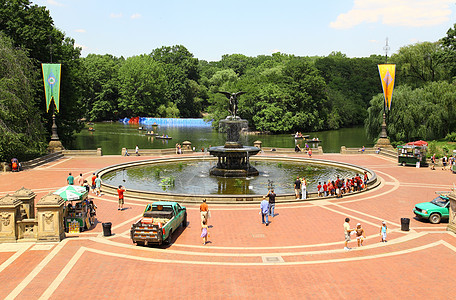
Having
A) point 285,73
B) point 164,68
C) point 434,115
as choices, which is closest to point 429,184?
point 434,115

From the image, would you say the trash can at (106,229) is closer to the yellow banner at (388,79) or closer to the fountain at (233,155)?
the fountain at (233,155)

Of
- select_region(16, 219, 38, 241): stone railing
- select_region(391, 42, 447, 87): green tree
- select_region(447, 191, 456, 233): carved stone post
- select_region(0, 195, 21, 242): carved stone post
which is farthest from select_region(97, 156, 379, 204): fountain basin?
select_region(391, 42, 447, 87): green tree

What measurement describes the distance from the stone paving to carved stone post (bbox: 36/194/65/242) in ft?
1.46

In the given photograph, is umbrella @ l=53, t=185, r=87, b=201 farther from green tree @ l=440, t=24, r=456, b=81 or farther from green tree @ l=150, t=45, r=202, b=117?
green tree @ l=150, t=45, r=202, b=117

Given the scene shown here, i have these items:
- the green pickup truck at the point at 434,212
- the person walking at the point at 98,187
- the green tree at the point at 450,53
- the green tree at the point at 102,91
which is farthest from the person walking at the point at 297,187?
the green tree at the point at 102,91

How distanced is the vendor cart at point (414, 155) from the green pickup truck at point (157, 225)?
29.7 m

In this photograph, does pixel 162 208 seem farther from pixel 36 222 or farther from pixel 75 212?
pixel 36 222

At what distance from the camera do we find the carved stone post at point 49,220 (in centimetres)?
1820

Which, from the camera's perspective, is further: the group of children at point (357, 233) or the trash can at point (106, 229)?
the trash can at point (106, 229)

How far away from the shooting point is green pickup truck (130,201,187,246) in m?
17.7

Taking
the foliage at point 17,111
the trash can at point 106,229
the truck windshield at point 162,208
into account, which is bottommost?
the trash can at point 106,229

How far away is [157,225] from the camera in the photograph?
1781cm

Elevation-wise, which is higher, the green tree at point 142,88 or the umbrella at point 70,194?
the green tree at point 142,88

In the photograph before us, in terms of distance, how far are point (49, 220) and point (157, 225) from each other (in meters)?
4.81
